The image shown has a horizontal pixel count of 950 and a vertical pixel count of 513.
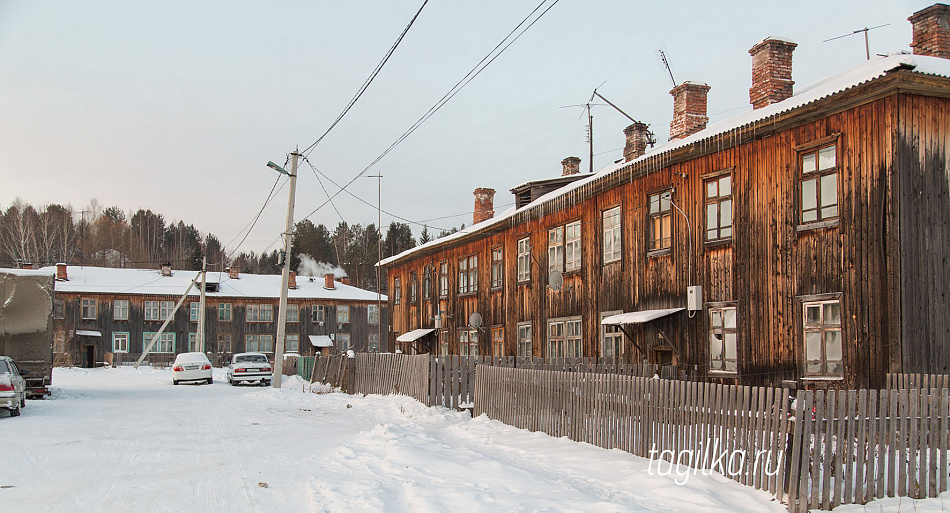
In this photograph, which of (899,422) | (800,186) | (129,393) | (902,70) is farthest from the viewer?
(129,393)

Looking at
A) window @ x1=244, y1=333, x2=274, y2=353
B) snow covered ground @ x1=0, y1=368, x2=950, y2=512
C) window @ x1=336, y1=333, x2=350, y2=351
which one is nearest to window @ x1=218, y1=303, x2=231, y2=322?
window @ x1=244, y1=333, x2=274, y2=353

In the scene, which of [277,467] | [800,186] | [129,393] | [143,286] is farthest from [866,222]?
[143,286]

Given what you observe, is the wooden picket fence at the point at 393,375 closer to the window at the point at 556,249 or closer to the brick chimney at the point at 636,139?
the window at the point at 556,249

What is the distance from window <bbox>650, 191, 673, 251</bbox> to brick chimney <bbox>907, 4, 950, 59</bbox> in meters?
5.97

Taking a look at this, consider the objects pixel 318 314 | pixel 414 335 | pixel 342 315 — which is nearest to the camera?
pixel 414 335

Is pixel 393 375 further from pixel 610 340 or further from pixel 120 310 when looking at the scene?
pixel 120 310

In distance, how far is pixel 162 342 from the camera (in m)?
55.6

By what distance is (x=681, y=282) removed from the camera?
56.5ft

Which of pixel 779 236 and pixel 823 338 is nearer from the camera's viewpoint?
pixel 823 338

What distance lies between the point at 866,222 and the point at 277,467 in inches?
408

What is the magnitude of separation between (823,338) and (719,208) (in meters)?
4.07

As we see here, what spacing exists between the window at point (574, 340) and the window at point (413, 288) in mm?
14798

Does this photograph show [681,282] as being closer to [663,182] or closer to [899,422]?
[663,182]

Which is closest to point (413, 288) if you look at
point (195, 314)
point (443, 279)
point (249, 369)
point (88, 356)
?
point (443, 279)
